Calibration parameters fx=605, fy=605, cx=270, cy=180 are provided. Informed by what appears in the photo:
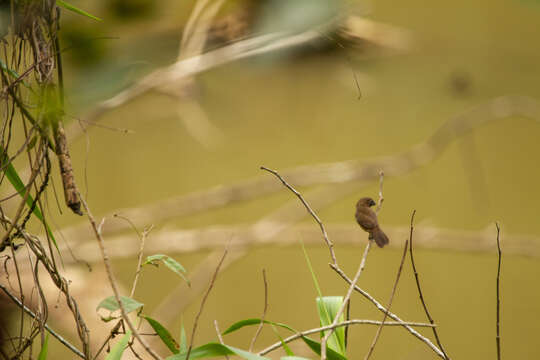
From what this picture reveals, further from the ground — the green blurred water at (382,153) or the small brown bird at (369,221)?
the small brown bird at (369,221)

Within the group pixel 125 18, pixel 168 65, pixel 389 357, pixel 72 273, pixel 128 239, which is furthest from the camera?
pixel 389 357

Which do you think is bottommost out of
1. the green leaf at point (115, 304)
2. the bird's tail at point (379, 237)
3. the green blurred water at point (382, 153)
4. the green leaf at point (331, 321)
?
the green blurred water at point (382, 153)

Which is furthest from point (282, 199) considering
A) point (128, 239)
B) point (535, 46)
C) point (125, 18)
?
point (125, 18)

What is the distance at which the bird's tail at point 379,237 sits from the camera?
0.79 metres

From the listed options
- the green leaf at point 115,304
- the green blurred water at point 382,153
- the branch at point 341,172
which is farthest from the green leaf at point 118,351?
the green blurred water at point 382,153

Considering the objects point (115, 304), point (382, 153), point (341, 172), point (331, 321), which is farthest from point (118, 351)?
point (382, 153)

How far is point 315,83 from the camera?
2.87 meters

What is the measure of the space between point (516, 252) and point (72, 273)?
1.67 metres

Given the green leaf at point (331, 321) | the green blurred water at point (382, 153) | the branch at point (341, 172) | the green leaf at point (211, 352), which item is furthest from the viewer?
the green blurred water at point (382, 153)

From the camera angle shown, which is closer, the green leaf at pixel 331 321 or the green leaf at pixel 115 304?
the green leaf at pixel 115 304

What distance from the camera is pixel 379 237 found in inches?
31.5

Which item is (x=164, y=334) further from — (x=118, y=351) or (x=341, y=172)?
(x=341, y=172)

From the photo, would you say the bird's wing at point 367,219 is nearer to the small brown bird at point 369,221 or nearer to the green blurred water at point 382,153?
the small brown bird at point 369,221

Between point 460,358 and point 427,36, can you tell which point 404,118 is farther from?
point 460,358
